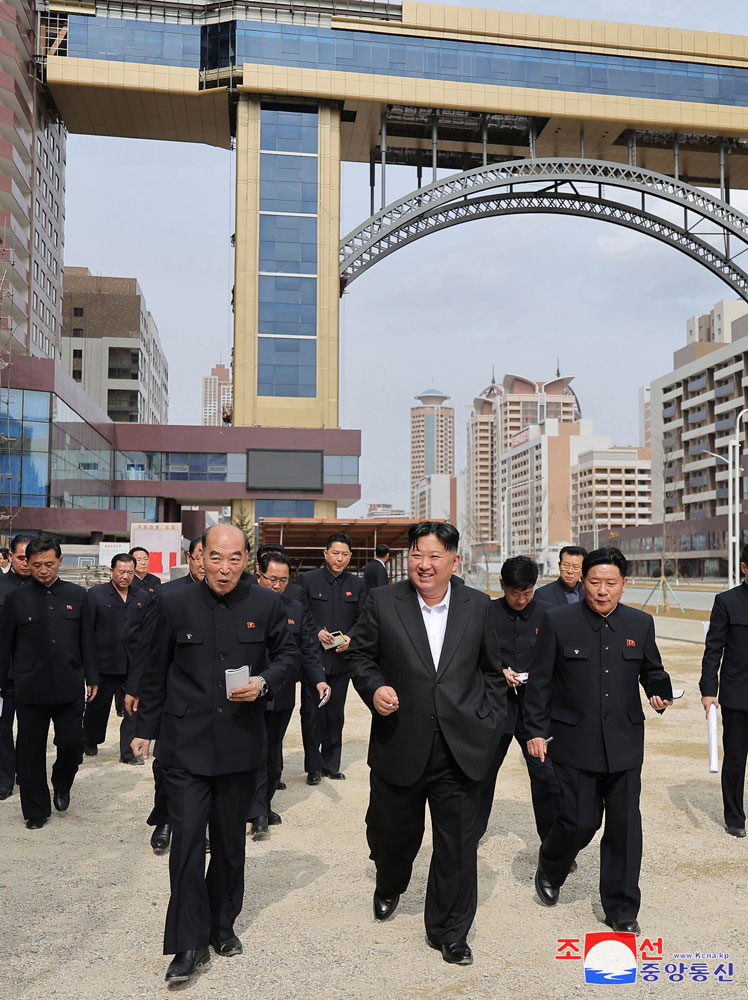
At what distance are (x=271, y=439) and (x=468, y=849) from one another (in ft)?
159

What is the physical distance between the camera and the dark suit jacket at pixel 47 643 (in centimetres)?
671

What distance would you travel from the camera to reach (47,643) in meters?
6.81

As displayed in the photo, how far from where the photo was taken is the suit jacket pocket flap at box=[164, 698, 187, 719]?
423 centimetres

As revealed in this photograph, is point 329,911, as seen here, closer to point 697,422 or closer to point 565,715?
point 565,715

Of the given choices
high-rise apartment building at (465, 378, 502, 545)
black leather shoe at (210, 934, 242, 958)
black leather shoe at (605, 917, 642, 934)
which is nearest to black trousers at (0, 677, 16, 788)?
black leather shoe at (210, 934, 242, 958)

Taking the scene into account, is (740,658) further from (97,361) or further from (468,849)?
(97,361)

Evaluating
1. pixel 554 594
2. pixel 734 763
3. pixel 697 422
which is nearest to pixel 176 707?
pixel 554 594

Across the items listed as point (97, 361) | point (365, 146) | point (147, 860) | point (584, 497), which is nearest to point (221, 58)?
point (365, 146)

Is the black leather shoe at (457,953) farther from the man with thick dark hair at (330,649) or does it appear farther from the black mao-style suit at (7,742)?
the black mao-style suit at (7,742)

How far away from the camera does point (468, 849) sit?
14.4 ft

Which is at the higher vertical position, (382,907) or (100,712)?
(100,712)

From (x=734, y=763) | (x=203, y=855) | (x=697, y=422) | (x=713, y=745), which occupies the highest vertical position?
(x=697, y=422)

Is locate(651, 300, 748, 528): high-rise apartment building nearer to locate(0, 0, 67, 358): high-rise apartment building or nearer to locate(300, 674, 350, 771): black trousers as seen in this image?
locate(0, 0, 67, 358): high-rise apartment building

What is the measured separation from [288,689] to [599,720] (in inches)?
117
